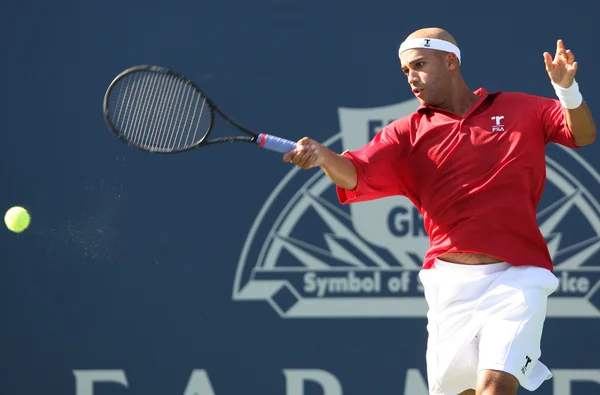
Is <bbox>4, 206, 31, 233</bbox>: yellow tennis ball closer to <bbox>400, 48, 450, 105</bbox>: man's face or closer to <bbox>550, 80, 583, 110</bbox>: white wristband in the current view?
<bbox>400, 48, 450, 105</bbox>: man's face

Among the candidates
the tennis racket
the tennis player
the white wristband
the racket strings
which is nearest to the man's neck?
the tennis player

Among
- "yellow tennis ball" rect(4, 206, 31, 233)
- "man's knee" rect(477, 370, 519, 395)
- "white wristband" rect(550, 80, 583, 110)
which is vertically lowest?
"man's knee" rect(477, 370, 519, 395)

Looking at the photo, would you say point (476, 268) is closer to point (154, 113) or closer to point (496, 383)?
point (496, 383)

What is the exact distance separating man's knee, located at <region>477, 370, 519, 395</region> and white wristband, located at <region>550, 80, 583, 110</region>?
98 centimetres

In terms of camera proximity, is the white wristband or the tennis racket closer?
the white wristband

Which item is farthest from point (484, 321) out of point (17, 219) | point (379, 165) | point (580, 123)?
point (17, 219)

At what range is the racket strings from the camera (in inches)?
182

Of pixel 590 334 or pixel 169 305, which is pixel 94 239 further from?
pixel 590 334

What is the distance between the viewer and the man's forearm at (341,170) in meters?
4.07

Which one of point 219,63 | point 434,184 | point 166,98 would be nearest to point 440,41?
point 434,184

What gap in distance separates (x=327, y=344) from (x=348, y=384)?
221 millimetres

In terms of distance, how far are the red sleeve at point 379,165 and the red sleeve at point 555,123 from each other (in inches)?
20.4

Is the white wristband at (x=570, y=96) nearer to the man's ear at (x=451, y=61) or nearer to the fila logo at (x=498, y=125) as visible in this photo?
the fila logo at (x=498, y=125)

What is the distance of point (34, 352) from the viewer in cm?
571
